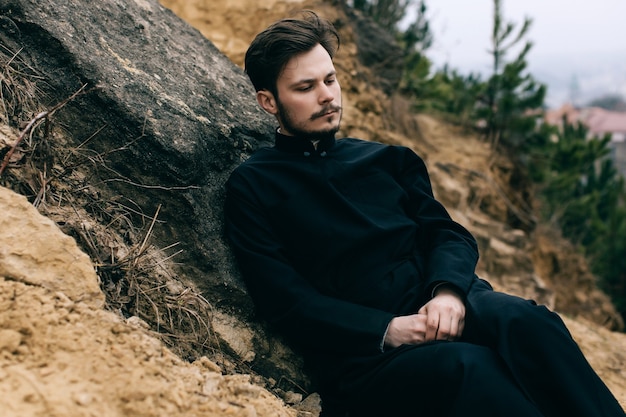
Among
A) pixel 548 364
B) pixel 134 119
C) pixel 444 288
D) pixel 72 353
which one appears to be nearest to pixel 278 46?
pixel 134 119

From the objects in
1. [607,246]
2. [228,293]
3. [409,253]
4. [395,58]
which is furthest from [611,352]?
[607,246]

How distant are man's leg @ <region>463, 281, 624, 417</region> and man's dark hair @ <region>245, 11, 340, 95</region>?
1.36m

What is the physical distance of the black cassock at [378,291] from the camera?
1839mm

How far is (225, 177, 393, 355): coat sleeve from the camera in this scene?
213 centimetres

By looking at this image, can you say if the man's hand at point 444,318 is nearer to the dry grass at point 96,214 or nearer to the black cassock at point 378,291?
the black cassock at point 378,291

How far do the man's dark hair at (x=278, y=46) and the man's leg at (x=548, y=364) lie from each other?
136cm

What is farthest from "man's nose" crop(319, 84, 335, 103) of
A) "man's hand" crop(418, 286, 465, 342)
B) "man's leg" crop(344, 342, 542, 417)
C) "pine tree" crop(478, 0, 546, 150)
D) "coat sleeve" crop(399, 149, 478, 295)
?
"pine tree" crop(478, 0, 546, 150)

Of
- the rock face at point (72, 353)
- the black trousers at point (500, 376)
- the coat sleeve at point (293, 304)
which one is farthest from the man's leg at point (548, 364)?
the rock face at point (72, 353)

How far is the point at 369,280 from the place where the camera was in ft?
7.61

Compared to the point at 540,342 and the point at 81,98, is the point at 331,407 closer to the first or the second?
the point at 540,342

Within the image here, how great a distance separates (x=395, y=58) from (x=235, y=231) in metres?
5.14

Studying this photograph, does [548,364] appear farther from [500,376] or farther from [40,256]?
[40,256]

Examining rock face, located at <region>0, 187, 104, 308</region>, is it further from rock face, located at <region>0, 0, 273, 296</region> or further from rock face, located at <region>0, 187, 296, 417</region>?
rock face, located at <region>0, 0, 273, 296</region>

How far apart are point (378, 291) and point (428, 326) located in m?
0.29
